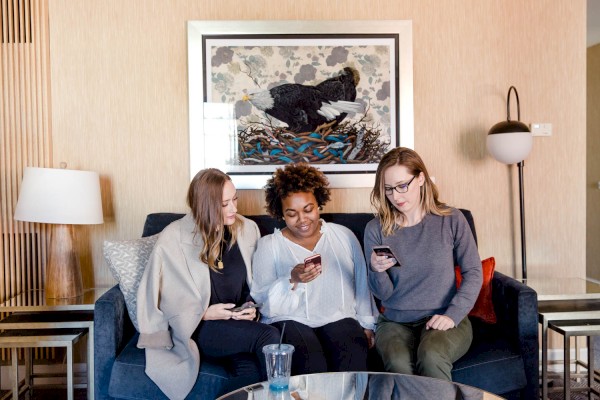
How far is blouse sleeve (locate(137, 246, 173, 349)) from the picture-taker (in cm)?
242

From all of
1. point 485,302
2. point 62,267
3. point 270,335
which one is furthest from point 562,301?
point 62,267

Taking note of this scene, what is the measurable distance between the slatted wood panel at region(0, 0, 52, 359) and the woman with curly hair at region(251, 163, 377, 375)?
54.1 inches

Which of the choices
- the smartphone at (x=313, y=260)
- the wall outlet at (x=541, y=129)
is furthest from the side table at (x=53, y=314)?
the wall outlet at (x=541, y=129)

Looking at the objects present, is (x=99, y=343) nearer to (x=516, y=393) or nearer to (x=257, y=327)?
(x=257, y=327)

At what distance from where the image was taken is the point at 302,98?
3242mm

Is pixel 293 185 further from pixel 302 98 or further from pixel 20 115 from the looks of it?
pixel 20 115

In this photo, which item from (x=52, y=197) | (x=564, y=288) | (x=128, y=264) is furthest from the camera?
(x=564, y=288)

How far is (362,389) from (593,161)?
193 inches

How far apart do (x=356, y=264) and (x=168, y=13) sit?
1.71 meters

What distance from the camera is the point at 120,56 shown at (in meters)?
3.21

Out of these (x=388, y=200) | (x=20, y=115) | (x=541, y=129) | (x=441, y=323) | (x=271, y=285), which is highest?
(x=20, y=115)

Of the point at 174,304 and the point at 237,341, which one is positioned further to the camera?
the point at 174,304

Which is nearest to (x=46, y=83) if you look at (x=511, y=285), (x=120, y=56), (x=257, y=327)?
(x=120, y=56)

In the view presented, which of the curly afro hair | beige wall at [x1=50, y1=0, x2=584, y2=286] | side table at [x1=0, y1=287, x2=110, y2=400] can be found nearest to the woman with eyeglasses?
the curly afro hair
